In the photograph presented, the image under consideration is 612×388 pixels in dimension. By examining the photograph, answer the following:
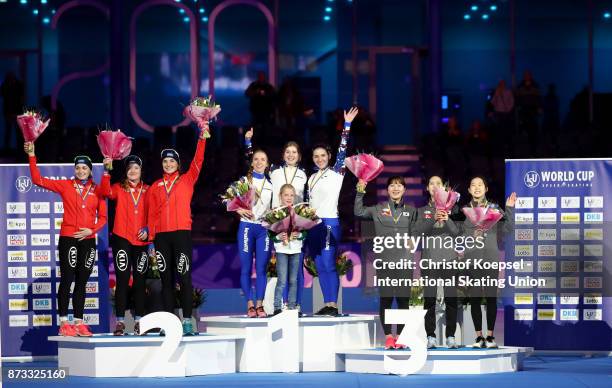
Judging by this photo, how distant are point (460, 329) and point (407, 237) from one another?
959 mm

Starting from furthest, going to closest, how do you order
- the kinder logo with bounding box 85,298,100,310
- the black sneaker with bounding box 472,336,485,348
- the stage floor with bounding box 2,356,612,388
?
the kinder logo with bounding box 85,298,100,310 < the black sneaker with bounding box 472,336,485,348 < the stage floor with bounding box 2,356,612,388

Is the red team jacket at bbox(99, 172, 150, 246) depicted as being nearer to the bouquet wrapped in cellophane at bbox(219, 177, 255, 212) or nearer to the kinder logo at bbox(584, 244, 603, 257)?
the bouquet wrapped in cellophane at bbox(219, 177, 255, 212)

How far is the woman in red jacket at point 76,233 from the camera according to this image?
40.0 feet

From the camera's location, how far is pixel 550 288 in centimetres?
1315

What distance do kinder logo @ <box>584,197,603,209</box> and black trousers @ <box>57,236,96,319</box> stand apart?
459 centimetres

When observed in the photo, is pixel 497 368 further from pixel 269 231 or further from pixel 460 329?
pixel 269 231

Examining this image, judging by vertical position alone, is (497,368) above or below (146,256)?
below

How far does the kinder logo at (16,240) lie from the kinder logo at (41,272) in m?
0.26

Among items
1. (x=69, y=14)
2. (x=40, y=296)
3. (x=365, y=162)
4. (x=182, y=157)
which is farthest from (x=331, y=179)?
(x=69, y=14)

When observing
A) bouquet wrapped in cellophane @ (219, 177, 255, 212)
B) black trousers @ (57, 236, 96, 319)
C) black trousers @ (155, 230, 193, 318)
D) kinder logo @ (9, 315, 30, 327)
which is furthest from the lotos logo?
kinder logo @ (9, 315, 30, 327)

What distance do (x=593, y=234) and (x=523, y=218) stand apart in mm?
671

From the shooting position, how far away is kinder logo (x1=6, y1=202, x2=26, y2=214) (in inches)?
518

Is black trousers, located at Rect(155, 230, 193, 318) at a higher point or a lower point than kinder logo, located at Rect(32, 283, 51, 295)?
higher

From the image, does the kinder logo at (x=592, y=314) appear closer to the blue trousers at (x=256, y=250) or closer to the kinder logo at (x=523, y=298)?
the kinder logo at (x=523, y=298)
